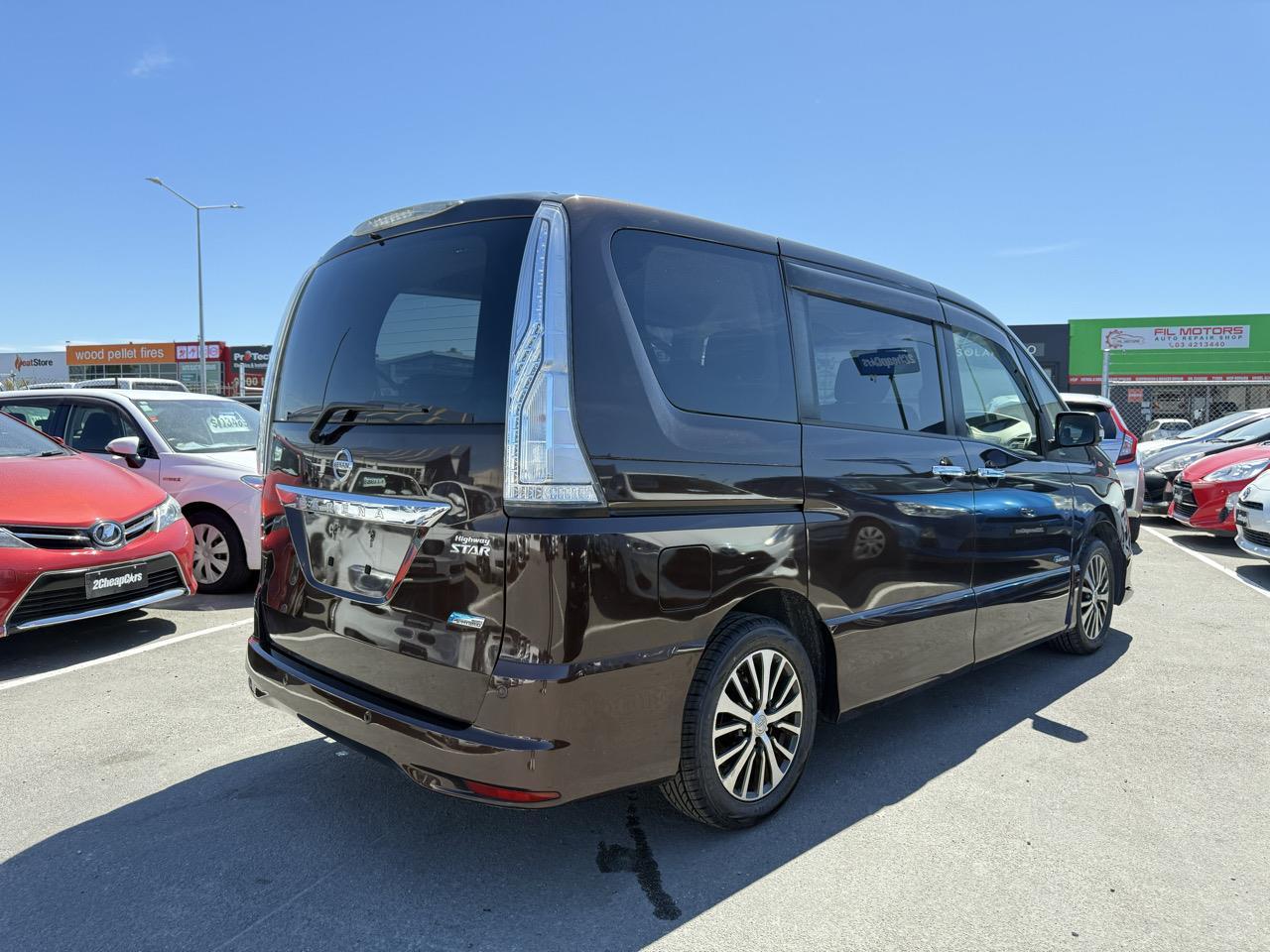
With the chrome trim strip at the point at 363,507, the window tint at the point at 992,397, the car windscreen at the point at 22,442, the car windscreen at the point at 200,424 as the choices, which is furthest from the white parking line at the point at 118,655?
the window tint at the point at 992,397

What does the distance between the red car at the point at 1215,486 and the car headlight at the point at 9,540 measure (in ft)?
36.2

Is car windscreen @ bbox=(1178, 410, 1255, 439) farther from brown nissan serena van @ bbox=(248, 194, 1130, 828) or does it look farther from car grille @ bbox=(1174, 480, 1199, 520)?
brown nissan serena van @ bbox=(248, 194, 1130, 828)

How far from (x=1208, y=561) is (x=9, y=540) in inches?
412

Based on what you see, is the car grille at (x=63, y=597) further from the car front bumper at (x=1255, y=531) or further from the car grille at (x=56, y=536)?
the car front bumper at (x=1255, y=531)

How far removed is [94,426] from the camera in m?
7.44

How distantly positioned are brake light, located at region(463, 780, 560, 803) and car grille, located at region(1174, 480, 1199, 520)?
1058cm

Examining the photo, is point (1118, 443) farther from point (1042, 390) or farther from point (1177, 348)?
point (1177, 348)

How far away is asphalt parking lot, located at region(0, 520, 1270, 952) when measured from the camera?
2447 millimetres

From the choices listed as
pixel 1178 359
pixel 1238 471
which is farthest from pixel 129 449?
pixel 1178 359

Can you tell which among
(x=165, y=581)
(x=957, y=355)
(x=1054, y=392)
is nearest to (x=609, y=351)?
(x=957, y=355)

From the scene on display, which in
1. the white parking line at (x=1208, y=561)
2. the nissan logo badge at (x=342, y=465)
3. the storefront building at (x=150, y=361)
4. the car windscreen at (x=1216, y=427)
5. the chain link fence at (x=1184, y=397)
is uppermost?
the storefront building at (x=150, y=361)

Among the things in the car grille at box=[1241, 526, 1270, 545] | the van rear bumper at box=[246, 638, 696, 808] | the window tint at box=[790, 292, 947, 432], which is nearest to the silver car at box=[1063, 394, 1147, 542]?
the car grille at box=[1241, 526, 1270, 545]

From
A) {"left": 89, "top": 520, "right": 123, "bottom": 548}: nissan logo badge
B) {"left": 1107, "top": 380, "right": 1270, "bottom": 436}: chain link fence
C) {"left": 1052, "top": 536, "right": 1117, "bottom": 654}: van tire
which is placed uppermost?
{"left": 1107, "top": 380, "right": 1270, "bottom": 436}: chain link fence

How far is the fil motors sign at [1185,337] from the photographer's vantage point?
37.0m
